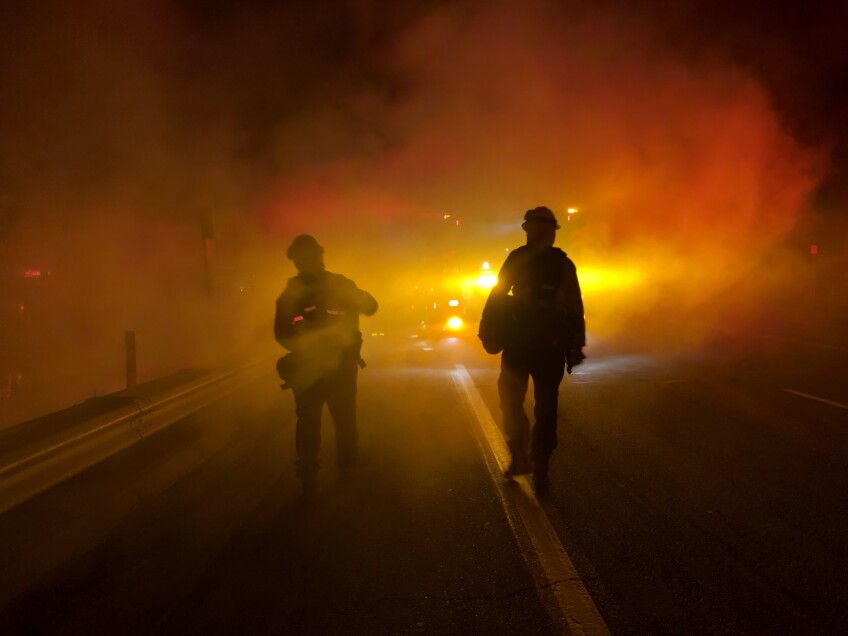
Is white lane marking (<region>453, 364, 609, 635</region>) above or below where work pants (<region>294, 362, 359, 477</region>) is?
below

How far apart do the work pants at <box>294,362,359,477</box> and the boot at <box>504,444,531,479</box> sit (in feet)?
3.38

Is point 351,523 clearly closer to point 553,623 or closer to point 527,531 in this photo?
point 527,531

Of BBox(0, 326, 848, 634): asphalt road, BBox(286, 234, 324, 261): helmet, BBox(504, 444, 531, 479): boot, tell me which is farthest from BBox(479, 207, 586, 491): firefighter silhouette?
BBox(286, 234, 324, 261): helmet

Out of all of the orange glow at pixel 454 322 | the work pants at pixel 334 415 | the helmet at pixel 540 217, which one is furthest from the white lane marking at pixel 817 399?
the orange glow at pixel 454 322

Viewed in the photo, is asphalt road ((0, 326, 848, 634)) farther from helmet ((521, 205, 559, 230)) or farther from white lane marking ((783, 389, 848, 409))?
helmet ((521, 205, 559, 230))

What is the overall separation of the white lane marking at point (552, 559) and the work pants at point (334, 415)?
0.96 m

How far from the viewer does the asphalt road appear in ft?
8.85

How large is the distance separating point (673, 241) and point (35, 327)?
48.5ft

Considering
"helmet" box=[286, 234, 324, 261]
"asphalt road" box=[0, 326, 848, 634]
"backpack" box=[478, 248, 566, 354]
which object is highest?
"helmet" box=[286, 234, 324, 261]

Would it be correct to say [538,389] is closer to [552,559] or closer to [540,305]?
[540,305]

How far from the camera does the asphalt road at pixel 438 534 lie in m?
2.70

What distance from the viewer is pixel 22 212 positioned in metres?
12.3

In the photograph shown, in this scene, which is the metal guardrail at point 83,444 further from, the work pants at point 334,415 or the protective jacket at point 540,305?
the protective jacket at point 540,305

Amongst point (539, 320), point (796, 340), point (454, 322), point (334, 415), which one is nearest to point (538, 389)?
point (539, 320)
